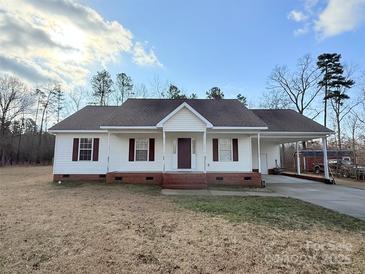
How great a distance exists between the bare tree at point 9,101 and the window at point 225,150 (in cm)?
3495

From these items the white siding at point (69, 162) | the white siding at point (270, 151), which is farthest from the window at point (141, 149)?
the white siding at point (270, 151)

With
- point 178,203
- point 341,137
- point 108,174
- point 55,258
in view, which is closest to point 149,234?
point 55,258

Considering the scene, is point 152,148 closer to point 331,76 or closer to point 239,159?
point 239,159

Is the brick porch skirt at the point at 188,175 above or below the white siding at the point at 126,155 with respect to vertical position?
below

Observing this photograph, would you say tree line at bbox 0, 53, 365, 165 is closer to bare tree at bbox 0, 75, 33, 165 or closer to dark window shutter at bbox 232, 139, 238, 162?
bare tree at bbox 0, 75, 33, 165

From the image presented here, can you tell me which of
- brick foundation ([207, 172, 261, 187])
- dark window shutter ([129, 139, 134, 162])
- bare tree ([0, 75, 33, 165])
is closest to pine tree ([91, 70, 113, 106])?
bare tree ([0, 75, 33, 165])

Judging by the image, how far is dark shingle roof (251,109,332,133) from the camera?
51.8ft

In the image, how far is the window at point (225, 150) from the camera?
14.7m

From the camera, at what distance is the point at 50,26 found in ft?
42.4

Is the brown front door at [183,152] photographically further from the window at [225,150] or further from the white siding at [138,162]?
the window at [225,150]

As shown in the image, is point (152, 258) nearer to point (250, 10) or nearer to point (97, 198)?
point (97, 198)

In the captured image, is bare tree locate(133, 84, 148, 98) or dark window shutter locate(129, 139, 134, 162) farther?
bare tree locate(133, 84, 148, 98)

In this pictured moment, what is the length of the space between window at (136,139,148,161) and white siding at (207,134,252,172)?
4.10m

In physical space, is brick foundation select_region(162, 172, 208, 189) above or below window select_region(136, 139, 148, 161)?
below
